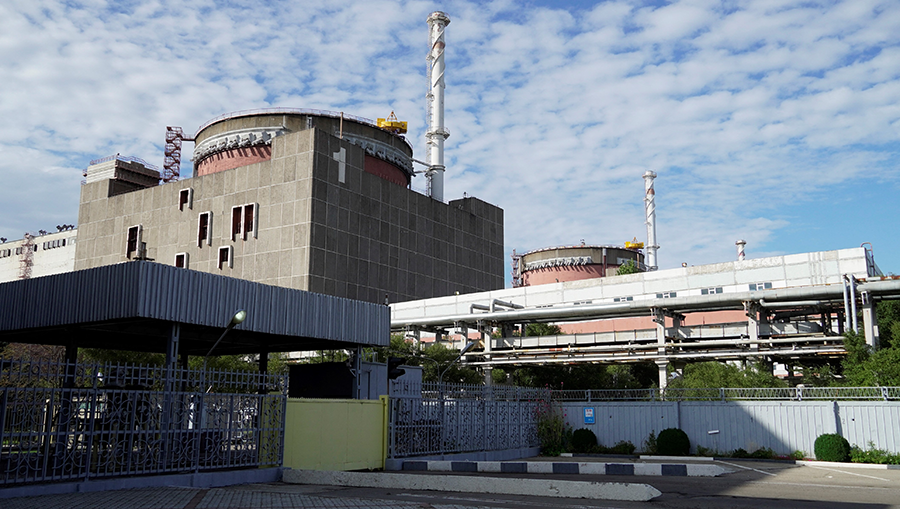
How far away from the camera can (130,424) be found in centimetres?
1541

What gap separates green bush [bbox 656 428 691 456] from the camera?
2838 centimetres

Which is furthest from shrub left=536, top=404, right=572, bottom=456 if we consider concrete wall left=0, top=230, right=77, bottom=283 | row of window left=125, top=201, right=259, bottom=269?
concrete wall left=0, top=230, right=77, bottom=283

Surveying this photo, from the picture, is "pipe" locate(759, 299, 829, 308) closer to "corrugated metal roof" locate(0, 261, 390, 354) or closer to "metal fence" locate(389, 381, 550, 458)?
"metal fence" locate(389, 381, 550, 458)

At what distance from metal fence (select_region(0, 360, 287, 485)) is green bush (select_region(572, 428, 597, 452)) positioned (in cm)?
1651

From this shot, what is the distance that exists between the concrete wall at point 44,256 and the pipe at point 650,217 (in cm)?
7870

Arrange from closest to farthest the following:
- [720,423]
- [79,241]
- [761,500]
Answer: [761,500] → [720,423] → [79,241]

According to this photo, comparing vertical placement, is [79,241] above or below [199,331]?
above

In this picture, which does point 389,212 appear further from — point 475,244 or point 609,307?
point 609,307

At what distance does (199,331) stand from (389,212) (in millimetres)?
52724

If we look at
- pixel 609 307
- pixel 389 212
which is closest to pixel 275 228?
pixel 389 212

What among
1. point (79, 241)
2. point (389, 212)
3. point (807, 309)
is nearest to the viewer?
point (807, 309)

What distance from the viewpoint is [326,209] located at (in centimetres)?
6838

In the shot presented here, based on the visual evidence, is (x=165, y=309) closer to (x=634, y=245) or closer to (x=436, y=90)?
(x=436, y=90)

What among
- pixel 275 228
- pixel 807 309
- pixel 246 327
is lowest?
pixel 246 327
